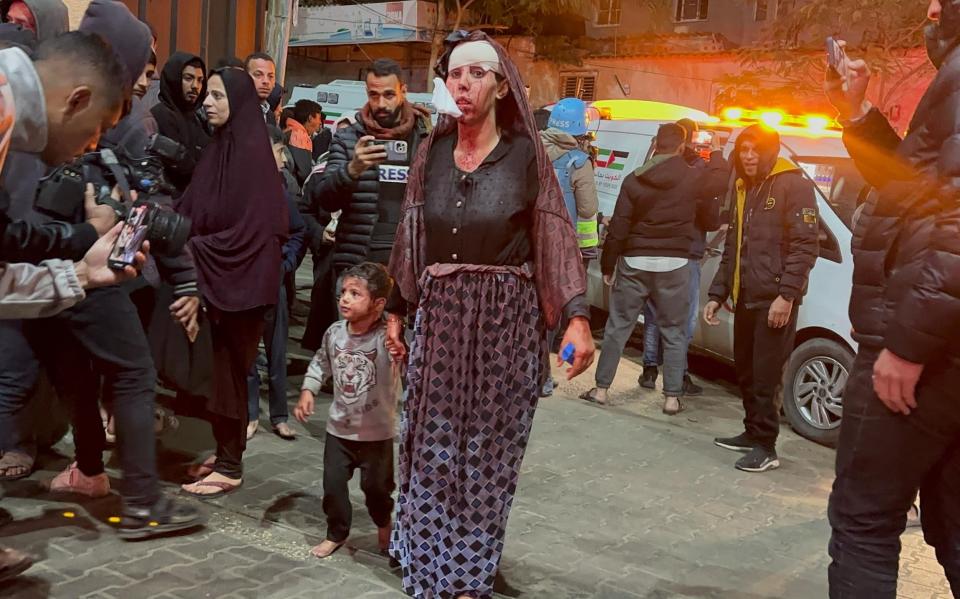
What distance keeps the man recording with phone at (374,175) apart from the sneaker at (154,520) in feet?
5.92

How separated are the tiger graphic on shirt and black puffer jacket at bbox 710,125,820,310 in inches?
121

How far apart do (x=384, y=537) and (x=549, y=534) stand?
0.91 meters

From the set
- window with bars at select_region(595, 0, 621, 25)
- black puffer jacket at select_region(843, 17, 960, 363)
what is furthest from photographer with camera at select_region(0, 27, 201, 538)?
window with bars at select_region(595, 0, 621, 25)

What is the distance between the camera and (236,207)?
495 centimetres

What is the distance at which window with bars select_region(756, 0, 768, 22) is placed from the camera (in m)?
26.9

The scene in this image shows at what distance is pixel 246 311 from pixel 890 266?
317 centimetres

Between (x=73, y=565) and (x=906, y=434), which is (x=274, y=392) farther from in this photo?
(x=906, y=434)

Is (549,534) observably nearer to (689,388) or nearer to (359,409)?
(359,409)

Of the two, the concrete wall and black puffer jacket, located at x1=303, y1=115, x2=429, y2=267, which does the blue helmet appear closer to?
black puffer jacket, located at x1=303, y1=115, x2=429, y2=267

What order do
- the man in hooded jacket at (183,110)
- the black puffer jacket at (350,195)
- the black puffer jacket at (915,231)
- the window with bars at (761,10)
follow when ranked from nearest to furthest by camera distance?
1. the black puffer jacket at (915,231)
2. the man in hooded jacket at (183,110)
3. the black puffer jacket at (350,195)
4. the window with bars at (761,10)

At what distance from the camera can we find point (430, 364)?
12.8 ft

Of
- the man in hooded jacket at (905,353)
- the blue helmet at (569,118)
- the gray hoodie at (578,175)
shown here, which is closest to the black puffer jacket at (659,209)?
the gray hoodie at (578,175)

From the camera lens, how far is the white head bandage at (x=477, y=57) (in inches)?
149

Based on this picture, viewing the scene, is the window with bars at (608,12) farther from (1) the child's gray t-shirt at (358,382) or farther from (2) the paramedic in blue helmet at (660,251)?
(1) the child's gray t-shirt at (358,382)
